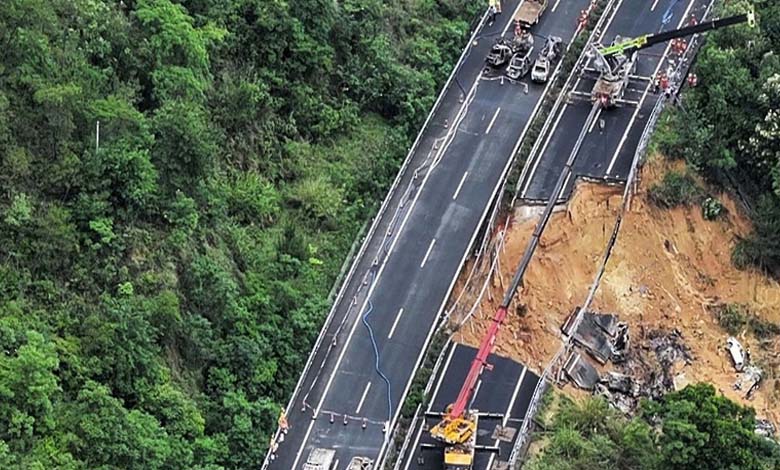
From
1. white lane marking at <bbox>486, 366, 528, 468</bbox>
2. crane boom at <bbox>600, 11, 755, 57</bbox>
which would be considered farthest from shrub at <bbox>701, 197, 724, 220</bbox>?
white lane marking at <bbox>486, 366, 528, 468</bbox>

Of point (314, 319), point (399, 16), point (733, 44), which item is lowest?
point (314, 319)

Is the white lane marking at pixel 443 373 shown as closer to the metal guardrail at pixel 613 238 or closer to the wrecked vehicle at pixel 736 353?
the metal guardrail at pixel 613 238

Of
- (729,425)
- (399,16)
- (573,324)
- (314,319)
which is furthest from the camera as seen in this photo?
(399,16)

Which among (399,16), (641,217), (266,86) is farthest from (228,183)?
(641,217)

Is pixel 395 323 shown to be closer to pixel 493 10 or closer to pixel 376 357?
pixel 376 357

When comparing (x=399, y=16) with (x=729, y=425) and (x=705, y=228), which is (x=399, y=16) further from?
(x=729, y=425)

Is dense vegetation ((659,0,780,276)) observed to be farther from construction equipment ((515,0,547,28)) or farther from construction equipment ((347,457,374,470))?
construction equipment ((347,457,374,470))

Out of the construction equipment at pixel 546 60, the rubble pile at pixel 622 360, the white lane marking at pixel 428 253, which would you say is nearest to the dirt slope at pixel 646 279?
the rubble pile at pixel 622 360

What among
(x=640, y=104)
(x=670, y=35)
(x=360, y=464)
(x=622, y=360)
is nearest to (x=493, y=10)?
(x=640, y=104)
